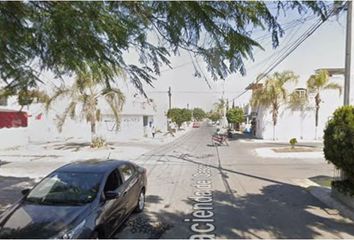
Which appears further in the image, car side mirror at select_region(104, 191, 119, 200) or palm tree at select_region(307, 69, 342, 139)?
palm tree at select_region(307, 69, 342, 139)

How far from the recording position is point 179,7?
13.7 ft

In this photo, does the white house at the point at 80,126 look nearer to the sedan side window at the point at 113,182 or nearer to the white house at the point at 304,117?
the white house at the point at 304,117

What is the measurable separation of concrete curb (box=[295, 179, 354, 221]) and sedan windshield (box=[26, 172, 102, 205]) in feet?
18.7

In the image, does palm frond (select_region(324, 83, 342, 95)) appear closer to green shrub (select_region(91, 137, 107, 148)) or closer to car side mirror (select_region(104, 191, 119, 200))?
green shrub (select_region(91, 137, 107, 148))

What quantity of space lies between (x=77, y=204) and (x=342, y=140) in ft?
20.9

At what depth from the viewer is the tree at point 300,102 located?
36531 mm

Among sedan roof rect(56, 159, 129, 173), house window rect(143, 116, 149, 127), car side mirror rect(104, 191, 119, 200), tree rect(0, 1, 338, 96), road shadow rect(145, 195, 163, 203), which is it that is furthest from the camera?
house window rect(143, 116, 149, 127)

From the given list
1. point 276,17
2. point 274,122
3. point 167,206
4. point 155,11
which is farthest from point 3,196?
point 274,122

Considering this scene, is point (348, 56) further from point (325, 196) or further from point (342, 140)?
point (325, 196)

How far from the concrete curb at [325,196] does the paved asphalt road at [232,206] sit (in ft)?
0.67

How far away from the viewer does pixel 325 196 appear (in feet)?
35.8

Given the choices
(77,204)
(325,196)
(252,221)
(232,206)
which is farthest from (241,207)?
(77,204)

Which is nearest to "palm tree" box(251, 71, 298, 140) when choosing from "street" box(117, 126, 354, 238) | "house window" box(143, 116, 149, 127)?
"house window" box(143, 116, 149, 127)

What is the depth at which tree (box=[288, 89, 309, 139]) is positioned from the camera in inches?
1438
